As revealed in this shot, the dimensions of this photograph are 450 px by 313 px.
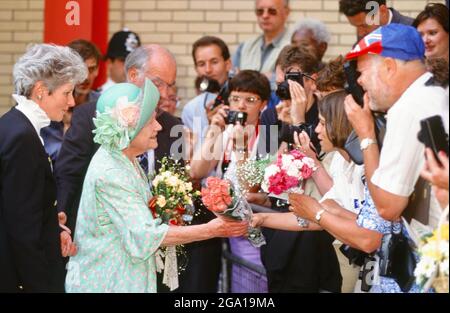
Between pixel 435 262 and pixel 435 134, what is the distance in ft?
1.84

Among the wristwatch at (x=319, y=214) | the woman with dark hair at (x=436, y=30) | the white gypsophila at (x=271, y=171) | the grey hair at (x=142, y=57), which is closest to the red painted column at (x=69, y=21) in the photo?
the grey hair at (x=142, y=57)

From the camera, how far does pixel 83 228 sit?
4961mm

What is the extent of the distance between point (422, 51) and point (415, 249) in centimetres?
94

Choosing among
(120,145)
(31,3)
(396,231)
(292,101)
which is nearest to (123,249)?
(120,145)

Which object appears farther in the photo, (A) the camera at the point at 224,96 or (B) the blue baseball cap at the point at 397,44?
(A) the camera at the point at 224,96

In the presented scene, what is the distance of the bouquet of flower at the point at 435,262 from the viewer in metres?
3.74

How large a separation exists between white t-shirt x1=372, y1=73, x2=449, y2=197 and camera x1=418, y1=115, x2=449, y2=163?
0.48 feet

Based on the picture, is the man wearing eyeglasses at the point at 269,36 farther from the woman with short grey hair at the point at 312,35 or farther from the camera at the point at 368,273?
the camera at the point at 368,273

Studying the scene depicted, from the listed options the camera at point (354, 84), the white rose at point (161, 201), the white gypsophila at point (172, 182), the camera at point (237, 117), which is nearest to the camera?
the camera at point (354, 84)

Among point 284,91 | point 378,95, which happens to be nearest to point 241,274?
point 284,91

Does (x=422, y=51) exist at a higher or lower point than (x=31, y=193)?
higher

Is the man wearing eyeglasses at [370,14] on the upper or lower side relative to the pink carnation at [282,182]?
upper

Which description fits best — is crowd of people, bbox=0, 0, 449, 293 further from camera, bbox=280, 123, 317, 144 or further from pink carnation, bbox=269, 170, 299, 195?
pink carnation, bbox=269, 170, 299, 195
